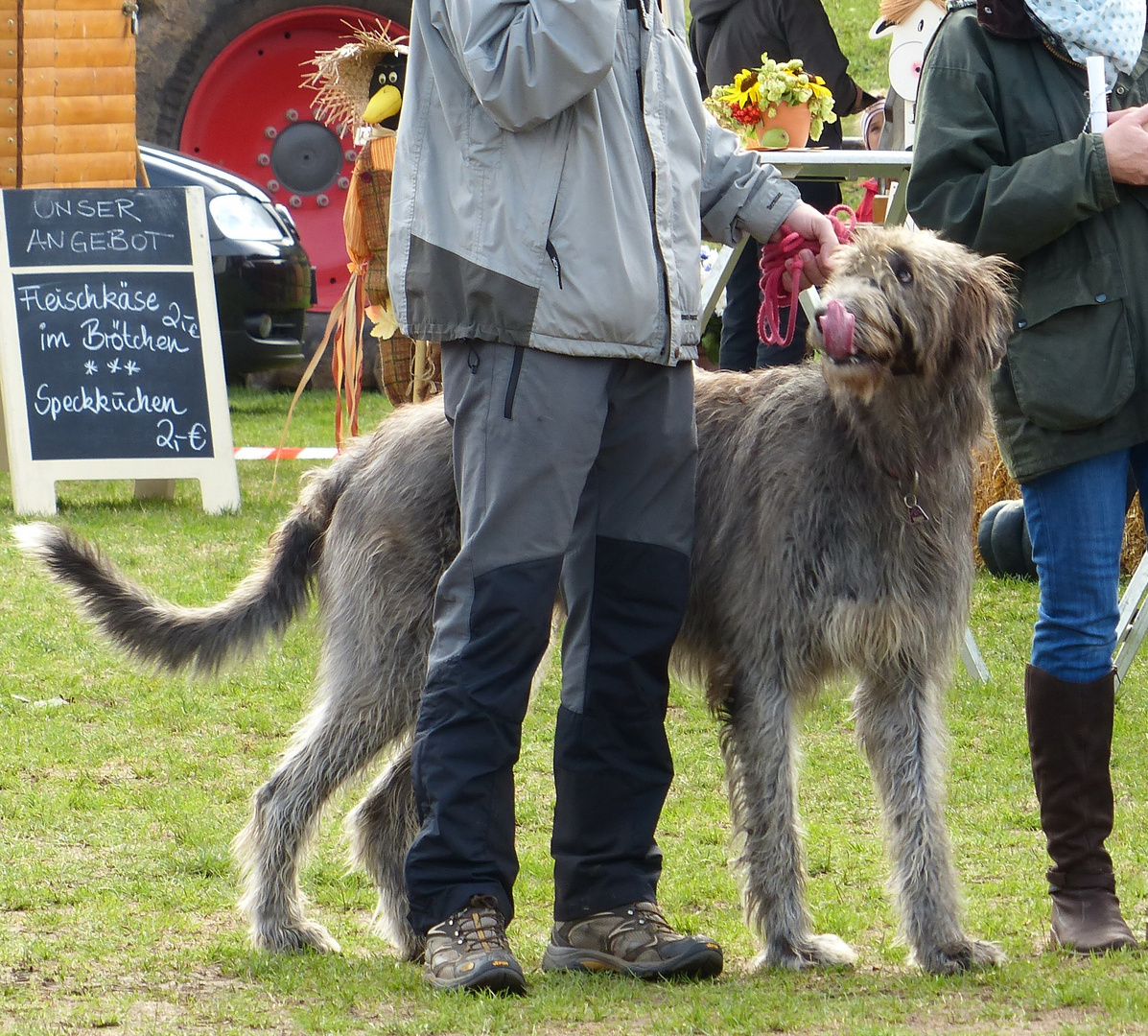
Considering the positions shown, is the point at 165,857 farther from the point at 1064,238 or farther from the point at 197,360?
the point at 197,360

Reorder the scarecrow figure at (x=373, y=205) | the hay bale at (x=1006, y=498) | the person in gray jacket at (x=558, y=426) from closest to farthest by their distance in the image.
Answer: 1. the person in gray jacket at (x=558, y=426)
2. the scarecrow figure at (x=373, y=205)
3. the hay bale at (x=1006, y=498)

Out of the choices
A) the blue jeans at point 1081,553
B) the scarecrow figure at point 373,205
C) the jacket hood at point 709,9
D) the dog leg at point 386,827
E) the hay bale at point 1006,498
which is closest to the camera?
the blue jeans at point 1081,553

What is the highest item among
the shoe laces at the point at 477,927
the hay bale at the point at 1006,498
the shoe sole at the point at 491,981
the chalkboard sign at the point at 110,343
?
the chalkboard sign at the point at 110,343

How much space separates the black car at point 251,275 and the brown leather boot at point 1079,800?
26.0ft

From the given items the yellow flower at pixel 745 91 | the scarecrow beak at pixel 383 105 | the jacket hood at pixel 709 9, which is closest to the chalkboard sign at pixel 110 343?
the scarecrow beak at pixel 383 105

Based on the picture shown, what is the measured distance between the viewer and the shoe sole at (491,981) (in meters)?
2.96

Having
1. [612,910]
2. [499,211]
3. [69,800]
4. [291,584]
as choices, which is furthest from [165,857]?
[499,211]

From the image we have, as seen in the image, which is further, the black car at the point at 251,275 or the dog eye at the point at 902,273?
the black car at the point at 251,275

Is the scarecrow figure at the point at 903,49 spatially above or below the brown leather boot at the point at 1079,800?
above

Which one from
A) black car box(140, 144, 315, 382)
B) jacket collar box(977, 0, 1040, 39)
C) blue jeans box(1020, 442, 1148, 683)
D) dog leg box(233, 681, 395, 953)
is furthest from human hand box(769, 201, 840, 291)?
black car box(140, 144, 315, 382)

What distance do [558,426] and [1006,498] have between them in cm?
453

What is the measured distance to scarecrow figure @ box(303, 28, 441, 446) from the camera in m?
6.01

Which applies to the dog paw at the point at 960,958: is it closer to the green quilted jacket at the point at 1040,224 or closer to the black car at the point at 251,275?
the green quilted jacket at the point at 1040,224

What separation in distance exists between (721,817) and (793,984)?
120 centimetres
